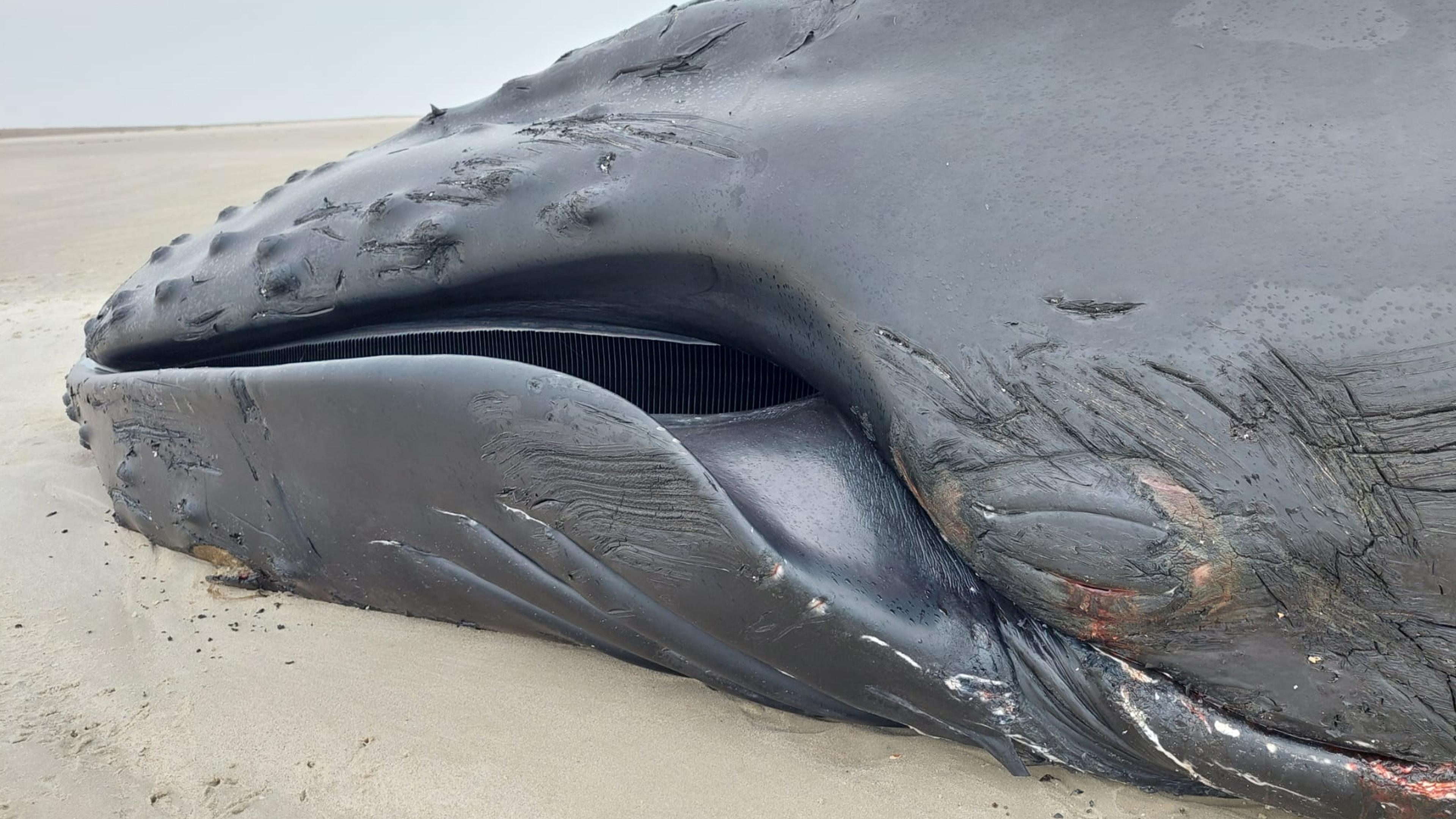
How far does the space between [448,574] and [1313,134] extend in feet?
6.16

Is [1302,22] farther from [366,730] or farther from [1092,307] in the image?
[366,730]

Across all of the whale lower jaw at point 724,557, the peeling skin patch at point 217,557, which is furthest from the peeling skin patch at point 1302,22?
the peeling skin patch at point 217,557

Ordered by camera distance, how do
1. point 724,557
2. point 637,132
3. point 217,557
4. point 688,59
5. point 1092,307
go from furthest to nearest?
point 217,557 < point 688,59 < point 637,132 < point 724,557 < point 1092,307

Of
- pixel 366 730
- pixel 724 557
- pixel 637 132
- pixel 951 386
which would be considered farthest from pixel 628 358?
pixel 366 730

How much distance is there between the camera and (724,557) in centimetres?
179

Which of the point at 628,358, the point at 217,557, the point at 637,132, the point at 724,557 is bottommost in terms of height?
the point at 217,557

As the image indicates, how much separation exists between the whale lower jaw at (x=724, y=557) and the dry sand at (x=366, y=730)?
0.10 m

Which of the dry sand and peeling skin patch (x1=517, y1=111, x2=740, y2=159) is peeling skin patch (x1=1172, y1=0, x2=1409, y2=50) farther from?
the dry sand

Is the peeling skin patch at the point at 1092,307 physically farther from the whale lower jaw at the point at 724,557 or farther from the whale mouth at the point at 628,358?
the whale mouth at the point at 628,358

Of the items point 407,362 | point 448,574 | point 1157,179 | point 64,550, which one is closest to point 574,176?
point 407,362

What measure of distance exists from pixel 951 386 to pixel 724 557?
50 centimetres

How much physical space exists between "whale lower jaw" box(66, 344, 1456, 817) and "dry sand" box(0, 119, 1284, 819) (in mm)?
96

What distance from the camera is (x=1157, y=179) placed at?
1.72 meters

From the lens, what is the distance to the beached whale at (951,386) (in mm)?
1593
